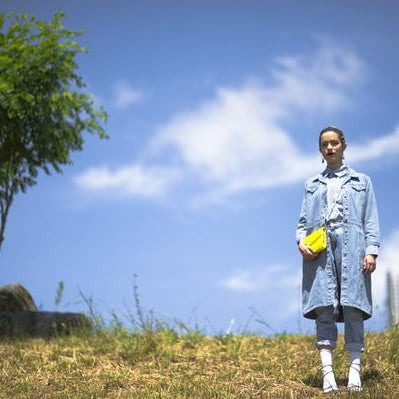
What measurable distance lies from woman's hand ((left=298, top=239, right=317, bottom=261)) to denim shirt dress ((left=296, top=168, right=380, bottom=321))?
6 centimetres

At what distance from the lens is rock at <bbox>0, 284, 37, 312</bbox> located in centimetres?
1204

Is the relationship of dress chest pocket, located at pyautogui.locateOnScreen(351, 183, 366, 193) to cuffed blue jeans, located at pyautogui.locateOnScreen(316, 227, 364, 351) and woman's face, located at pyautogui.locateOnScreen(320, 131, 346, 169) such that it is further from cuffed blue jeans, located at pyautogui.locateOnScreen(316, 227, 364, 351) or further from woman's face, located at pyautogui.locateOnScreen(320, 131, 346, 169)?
cuffed blue jeans, located at pyautogui.locateOnScreen(316, 227, 364, 351)

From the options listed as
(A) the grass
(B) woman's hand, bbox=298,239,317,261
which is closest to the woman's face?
(B) woman's hand, bbox=298,239,317,261

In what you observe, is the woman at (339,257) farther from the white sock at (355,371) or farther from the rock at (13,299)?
the rock at (13,299)

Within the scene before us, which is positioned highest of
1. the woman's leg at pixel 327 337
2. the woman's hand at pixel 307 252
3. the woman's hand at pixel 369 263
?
the woman's hand at pixel 307 252

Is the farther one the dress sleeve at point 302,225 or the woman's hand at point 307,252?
the dress sleeve at point 302,225

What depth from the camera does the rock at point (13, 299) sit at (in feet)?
39.5

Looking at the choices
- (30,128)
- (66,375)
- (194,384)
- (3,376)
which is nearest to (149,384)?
(194,384)

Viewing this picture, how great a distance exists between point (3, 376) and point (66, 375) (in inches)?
29.8

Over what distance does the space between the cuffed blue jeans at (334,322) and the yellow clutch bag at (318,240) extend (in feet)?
0.36

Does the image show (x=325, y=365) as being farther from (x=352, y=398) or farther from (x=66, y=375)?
(x=66, y=375)

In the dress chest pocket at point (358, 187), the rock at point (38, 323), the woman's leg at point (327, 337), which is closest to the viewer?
the woman's leg at point (327, 337)

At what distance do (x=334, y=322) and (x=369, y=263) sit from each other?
2.15 ft

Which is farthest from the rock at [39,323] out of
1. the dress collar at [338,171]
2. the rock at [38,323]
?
the dress collar at [338,171]
